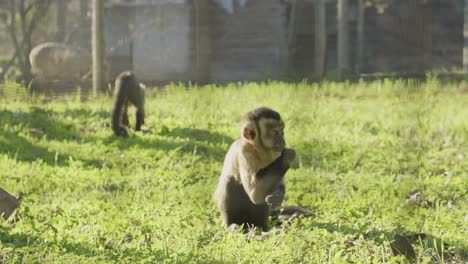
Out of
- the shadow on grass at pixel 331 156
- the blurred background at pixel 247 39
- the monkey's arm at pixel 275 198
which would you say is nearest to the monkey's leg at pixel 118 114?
the shadow on grass at pixel 331 156

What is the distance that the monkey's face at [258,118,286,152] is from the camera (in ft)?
11.2

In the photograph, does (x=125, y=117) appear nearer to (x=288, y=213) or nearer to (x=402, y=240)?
(x=288, y=213)

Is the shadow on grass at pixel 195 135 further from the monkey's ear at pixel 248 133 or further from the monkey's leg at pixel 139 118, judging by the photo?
the monkey's ear at pixel 248 133

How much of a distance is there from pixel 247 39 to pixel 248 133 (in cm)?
69

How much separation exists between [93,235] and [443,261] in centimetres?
149

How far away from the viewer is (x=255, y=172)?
140 inches

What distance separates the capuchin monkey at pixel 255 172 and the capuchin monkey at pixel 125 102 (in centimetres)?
262

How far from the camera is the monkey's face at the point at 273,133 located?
3.40m

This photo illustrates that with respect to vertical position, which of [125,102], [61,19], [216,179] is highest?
[61,19]

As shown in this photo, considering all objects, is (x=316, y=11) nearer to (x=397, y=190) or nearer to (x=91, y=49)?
(x=91, y=49)

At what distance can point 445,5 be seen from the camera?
2973 mm

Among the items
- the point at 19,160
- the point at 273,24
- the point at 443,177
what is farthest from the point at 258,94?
the point at 19,160

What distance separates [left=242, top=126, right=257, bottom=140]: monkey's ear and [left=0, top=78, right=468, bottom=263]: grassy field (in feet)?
0.45

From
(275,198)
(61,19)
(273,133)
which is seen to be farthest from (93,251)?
(61,19)
